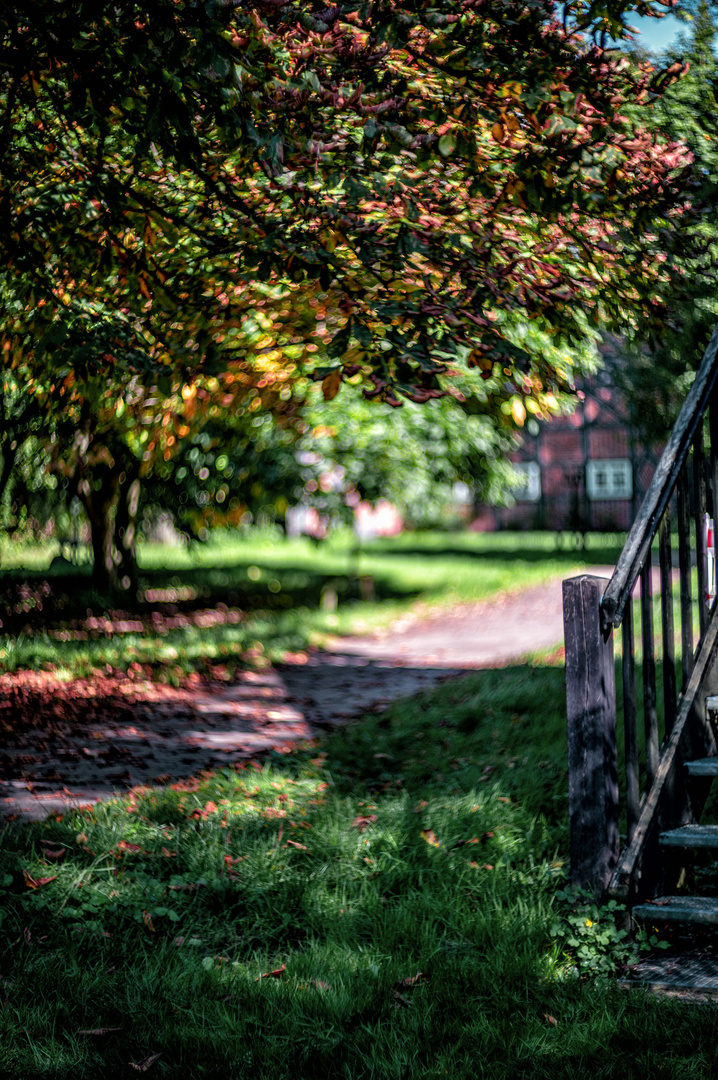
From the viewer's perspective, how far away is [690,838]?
3383 millimetres

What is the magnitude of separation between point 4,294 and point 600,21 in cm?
319

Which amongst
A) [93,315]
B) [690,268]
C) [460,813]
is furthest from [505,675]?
[93,315]

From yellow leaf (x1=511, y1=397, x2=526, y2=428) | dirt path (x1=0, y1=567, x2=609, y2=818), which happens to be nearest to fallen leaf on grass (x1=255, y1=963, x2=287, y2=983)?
dirt path (x1=0, y1=567, x2=609, y2=818)

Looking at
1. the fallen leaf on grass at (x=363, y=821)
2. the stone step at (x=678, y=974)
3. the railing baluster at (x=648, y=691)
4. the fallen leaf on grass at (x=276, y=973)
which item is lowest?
the fallen leaf on grass at (x=276, y=973)

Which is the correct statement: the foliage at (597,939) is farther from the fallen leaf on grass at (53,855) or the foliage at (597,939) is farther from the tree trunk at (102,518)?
the tree trunk at (102,518)

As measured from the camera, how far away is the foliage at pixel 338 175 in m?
3.87

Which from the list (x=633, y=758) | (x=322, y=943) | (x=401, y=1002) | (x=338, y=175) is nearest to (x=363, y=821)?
(x=322, y=943)

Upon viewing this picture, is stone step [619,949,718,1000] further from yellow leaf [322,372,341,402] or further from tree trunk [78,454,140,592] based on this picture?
tree trunk [78,454,140,592]

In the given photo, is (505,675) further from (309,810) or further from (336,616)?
(336,616)

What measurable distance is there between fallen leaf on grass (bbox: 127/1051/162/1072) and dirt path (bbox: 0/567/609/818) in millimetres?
1791

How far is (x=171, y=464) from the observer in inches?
416

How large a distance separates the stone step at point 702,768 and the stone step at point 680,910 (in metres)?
0.45

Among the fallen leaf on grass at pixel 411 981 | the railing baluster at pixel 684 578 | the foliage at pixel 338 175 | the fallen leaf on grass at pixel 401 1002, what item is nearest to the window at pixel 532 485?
the foliage at pixel 338 175

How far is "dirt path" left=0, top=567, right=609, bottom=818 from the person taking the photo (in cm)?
523
